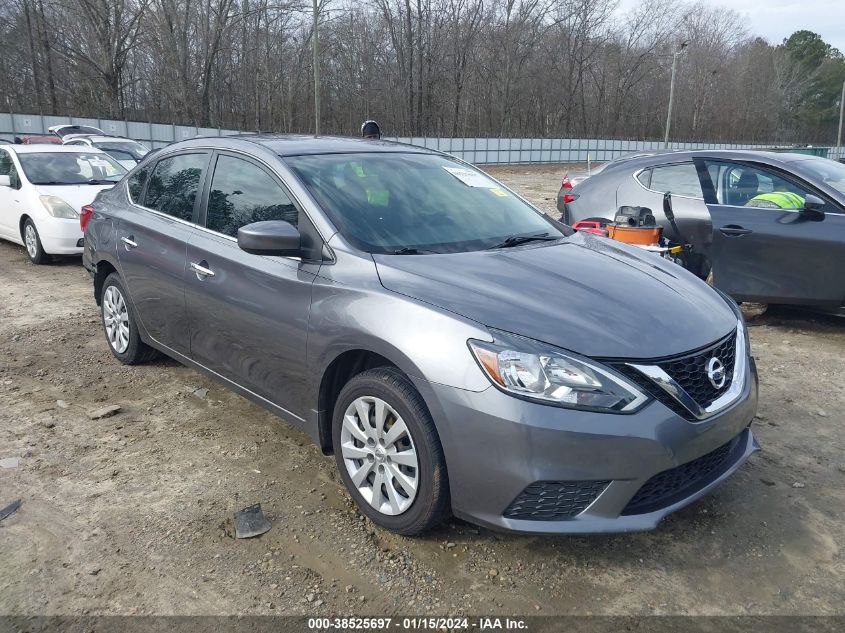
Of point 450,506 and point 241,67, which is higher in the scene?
point 241,67

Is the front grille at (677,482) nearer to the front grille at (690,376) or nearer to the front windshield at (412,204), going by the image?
the front grille at (690,376)

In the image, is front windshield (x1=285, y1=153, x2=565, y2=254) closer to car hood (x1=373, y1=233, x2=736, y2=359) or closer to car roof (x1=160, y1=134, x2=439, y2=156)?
car roof (x1=160, y1=134, x2=439, y2=156)

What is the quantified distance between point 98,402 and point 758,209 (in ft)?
18.2

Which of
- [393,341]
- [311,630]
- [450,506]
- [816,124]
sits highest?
[816,124]

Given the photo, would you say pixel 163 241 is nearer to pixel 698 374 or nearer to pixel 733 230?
pixel 698 374

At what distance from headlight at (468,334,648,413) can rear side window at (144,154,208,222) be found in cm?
247

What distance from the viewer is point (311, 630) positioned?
2.50 meters

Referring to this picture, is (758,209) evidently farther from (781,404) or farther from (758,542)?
(758,542)

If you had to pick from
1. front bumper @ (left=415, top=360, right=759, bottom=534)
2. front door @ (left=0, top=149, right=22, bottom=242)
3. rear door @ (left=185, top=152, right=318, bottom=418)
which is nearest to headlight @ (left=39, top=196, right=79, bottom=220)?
front door @ (left=0, top=149, right=22, bottom=242)

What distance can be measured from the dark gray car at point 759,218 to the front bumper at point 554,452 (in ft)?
12.3

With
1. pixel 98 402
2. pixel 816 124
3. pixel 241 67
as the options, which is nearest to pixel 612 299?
pixel 98 402

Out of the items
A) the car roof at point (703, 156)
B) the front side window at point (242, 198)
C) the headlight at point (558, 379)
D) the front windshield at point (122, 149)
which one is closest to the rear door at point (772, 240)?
the car roof at point (703, 156)

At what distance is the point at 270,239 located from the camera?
3189 millimetres

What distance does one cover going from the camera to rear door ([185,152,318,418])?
11.1ft
